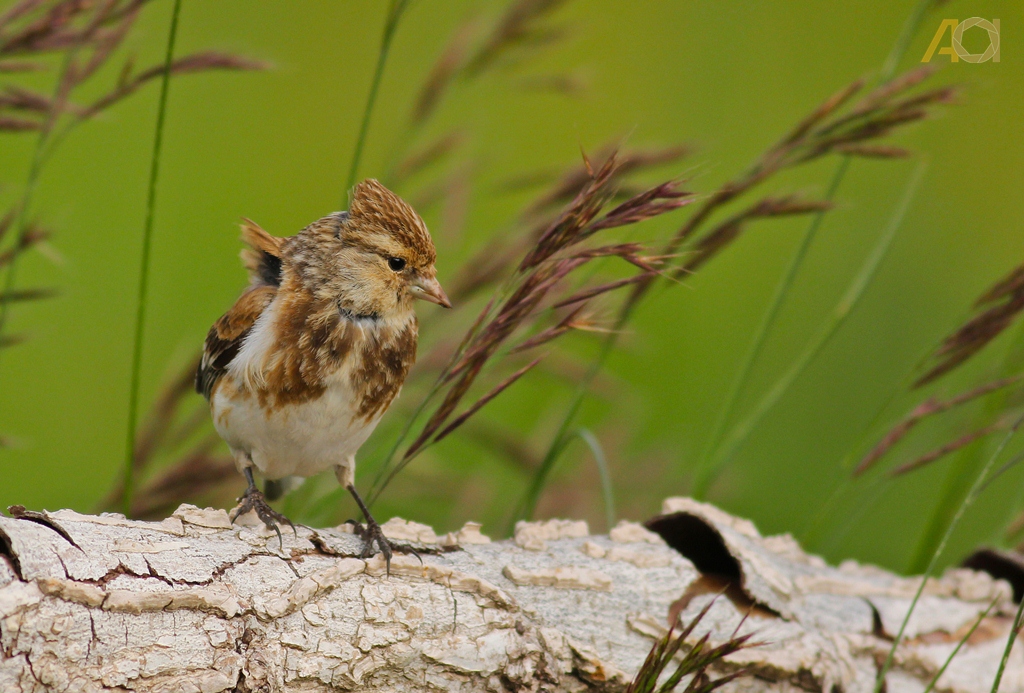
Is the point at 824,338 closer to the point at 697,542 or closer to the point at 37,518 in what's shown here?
the point at 697,542

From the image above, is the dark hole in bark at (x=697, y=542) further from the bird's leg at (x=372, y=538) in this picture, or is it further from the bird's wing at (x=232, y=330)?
the bird's wing at (x=232, y=330)

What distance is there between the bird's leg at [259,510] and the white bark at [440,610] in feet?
0.17

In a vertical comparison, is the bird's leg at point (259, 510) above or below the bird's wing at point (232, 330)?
below

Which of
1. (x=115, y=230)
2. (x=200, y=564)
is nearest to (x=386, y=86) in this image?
(x=115, y=230)

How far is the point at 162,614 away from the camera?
146 cm

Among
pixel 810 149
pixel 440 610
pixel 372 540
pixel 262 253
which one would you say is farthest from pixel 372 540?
pixel 810 149

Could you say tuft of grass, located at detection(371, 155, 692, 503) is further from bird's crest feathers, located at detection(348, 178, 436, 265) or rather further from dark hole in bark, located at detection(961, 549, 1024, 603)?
dark hole in bark, located at detection(961, 549, 1024, 603)

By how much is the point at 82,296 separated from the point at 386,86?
2.83 meters

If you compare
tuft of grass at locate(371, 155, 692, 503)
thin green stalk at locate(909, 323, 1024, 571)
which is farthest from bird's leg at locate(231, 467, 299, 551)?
thin green stalk at locate(909, 323, 1024, 571)

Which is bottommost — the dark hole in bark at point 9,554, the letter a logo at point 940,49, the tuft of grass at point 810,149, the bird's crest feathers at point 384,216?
the dark hole in bark at point 9,554

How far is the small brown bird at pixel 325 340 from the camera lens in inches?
83.5

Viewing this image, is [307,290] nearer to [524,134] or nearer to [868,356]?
[868,356]

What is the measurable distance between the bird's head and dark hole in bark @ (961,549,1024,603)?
1501 mm

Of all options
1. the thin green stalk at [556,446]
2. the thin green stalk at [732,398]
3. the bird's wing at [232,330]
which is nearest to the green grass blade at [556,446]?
the thin green stalk at [556,446]
